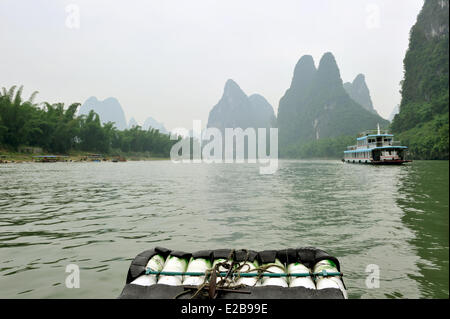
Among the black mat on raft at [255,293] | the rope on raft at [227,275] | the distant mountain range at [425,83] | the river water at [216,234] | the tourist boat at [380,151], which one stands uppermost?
the distant mountain range at [425,83]

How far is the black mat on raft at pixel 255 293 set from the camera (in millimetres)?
3180

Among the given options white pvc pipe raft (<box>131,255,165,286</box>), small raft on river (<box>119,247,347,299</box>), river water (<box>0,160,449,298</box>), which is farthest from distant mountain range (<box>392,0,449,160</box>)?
white pvc pipe raft (<box>131,255,165,286</box>)

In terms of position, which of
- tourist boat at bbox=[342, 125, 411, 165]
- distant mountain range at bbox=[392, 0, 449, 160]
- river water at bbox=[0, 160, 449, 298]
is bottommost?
river water at bbox=[0, 160, 449, 298]

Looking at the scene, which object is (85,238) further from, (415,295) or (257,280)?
(415,295)

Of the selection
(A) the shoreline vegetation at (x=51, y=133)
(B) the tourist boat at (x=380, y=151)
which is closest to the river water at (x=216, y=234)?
(B) the tourist boat at (x=380, y=151)

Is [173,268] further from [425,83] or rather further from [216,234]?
[425,83]

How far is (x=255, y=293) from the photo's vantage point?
3.26 metres

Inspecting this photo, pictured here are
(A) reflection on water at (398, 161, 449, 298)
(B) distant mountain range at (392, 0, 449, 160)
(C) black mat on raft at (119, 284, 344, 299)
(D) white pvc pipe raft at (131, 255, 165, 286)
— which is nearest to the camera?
(C) black mat on raft at (119, 284, 344, 299)

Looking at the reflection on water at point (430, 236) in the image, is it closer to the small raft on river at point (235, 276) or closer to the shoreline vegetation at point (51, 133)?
the small raft on river at point (235, 276)

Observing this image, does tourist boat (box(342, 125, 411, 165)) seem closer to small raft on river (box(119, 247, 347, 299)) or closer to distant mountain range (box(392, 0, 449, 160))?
distant mountain range (box(392, 0, 449, 160))

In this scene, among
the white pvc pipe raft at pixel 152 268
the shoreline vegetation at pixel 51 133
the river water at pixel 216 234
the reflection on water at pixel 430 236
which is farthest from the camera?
the shoreline vegetation at pixel 51 133

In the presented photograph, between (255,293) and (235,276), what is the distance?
1.39 feet

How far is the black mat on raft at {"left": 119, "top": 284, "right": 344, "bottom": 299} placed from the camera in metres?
3.18
